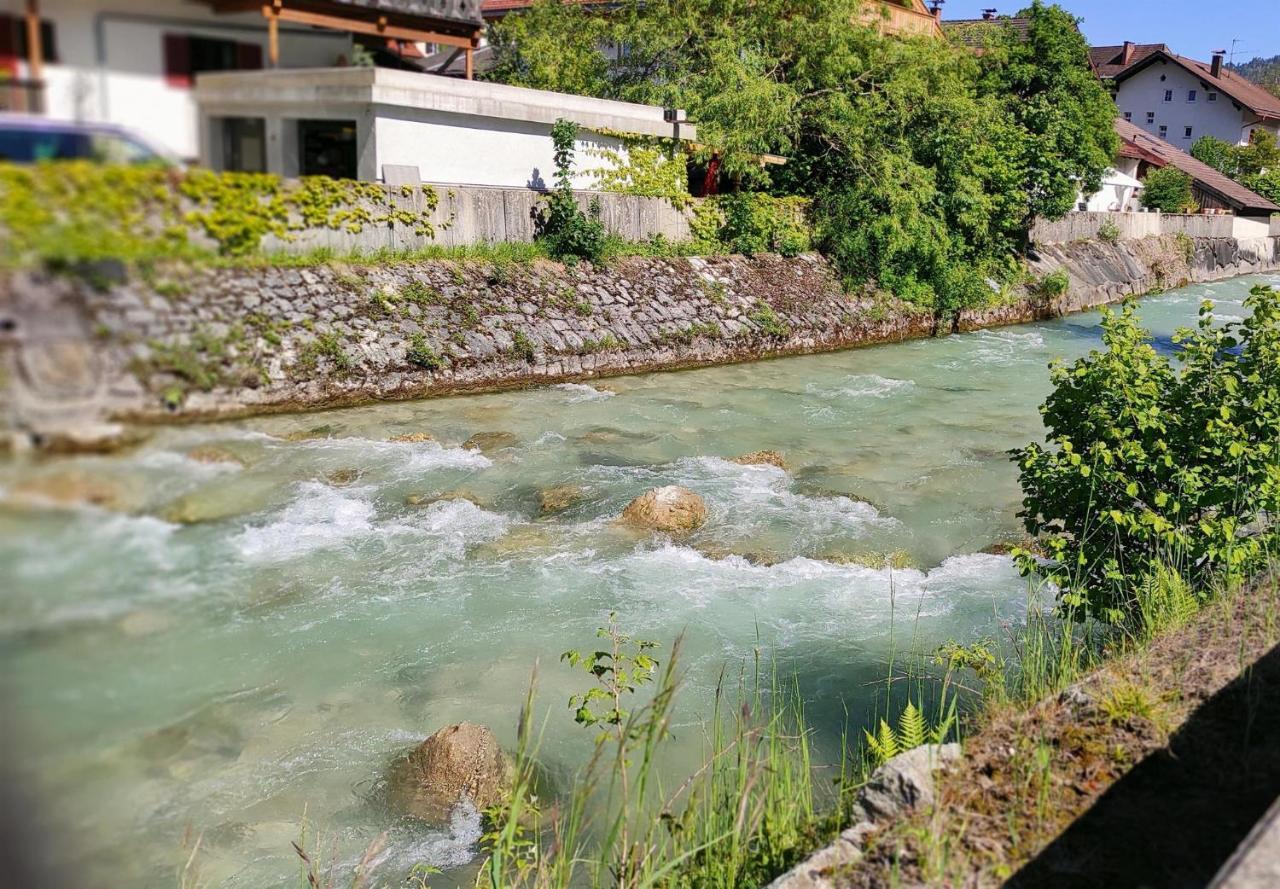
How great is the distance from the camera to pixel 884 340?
60.9 feet

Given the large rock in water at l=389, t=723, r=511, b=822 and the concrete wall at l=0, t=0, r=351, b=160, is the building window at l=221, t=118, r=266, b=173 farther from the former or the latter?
the large rock in water at l=389, t=723, r=511, b=822

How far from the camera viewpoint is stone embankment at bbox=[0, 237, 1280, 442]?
1464mm

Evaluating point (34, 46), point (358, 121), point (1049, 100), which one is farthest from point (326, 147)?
point (1049, 100)

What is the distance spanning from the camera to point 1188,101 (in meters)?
56.0

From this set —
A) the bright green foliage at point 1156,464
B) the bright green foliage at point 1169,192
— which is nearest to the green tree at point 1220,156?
the bright green foliage at point 1169,192

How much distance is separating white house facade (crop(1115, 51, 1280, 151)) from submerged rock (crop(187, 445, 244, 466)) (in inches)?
2390

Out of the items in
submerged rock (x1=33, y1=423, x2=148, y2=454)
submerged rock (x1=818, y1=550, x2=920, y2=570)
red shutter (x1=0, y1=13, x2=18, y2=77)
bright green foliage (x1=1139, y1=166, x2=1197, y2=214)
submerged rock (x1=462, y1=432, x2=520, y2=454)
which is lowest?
submerged rock (x1=818, y1=550, x2=920, y2=570)

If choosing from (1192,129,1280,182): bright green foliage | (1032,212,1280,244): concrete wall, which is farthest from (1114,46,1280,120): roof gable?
(1032,212,1280,244): concrete wall

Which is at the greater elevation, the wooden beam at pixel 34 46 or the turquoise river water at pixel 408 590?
the wooden beam at pixel 34 46

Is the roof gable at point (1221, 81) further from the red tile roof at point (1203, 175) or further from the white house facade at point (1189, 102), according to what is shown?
the red tile roof at point (1203, 175)

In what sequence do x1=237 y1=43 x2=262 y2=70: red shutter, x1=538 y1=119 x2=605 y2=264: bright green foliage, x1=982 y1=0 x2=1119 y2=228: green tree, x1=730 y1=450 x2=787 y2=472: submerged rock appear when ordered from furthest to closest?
x1=982 y1=0 x2=1119 y2=228: green tree → x1=730 y1=450 x2=787 y2=472: submerged rock → x1=538 y1=119 x2=605 y2=264: bright green foliage → x1=237 y1=43 x2=262 y2=70: red shutter

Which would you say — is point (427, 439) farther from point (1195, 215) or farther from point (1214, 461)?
point (1195, 215)

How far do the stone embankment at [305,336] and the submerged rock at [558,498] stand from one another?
1133mm

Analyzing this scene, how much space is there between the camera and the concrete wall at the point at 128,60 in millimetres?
1564
